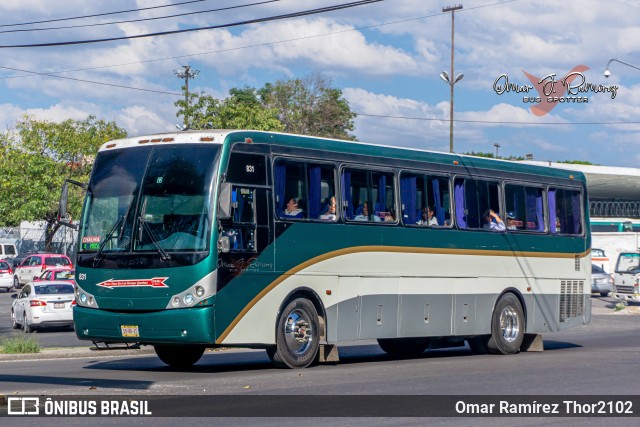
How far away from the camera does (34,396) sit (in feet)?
39.2

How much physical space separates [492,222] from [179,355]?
6931mm

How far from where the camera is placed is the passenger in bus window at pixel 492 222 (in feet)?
66.7

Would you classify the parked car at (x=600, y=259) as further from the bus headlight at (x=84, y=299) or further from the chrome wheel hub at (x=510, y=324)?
the bus headlight at (x=84, y=299)

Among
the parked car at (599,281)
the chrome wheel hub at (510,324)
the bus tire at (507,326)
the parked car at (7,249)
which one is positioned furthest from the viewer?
the parked car at (7,249)

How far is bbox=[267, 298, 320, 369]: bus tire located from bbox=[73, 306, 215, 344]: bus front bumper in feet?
4.85

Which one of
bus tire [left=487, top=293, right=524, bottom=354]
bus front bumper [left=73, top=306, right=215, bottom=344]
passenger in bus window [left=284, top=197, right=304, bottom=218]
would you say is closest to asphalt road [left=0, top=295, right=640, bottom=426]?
bus tire [left=487, top=293, right=524, bottom=354]

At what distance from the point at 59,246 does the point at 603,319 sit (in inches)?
1645

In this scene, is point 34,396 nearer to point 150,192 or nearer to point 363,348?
point 150,192

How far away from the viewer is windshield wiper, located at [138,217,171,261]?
15016mm

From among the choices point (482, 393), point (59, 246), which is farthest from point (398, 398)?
point (59, 246)

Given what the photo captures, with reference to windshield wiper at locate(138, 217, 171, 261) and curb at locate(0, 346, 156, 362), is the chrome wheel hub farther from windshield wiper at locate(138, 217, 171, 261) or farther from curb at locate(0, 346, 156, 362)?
windshield wiper at locate(138, 217, 171, 261)

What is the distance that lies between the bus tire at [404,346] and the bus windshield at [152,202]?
6.36 m
